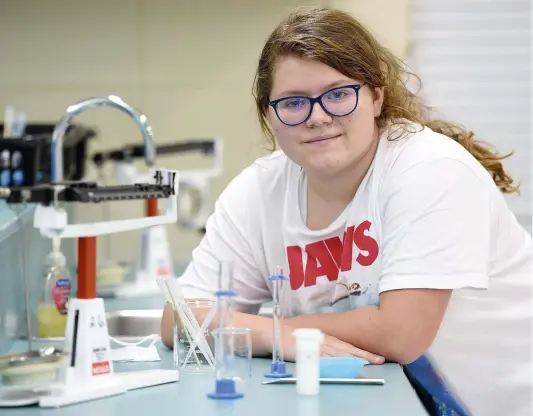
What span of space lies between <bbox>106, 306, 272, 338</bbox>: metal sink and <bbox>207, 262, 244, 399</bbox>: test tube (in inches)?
40.5

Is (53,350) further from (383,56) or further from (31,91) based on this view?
(31,91)

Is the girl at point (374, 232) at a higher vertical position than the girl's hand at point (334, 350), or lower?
higher

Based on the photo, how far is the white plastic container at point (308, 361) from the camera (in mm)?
1446

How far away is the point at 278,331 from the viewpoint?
5.40 feet

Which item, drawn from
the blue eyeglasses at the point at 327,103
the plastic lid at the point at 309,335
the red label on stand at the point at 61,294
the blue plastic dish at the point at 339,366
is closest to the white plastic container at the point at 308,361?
the plastic lid at the point at 309,335

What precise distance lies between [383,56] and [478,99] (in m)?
1.85

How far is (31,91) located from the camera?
4.06 metres

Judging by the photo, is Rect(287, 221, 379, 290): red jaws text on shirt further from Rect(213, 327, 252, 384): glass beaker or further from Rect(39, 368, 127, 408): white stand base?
Rect(39, 368, 127, 408): white stand base

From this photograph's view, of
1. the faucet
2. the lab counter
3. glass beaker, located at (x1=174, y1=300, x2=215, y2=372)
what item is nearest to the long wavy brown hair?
the faucet

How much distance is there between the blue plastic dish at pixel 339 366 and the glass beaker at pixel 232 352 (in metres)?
0.12

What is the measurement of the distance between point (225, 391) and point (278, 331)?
214 millimetres

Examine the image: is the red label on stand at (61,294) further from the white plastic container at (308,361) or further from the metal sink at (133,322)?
the white plastic container at (308,361)

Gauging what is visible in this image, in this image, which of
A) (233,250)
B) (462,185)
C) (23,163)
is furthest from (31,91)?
(462,185)

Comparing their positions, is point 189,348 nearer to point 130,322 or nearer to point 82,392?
point 82,392
